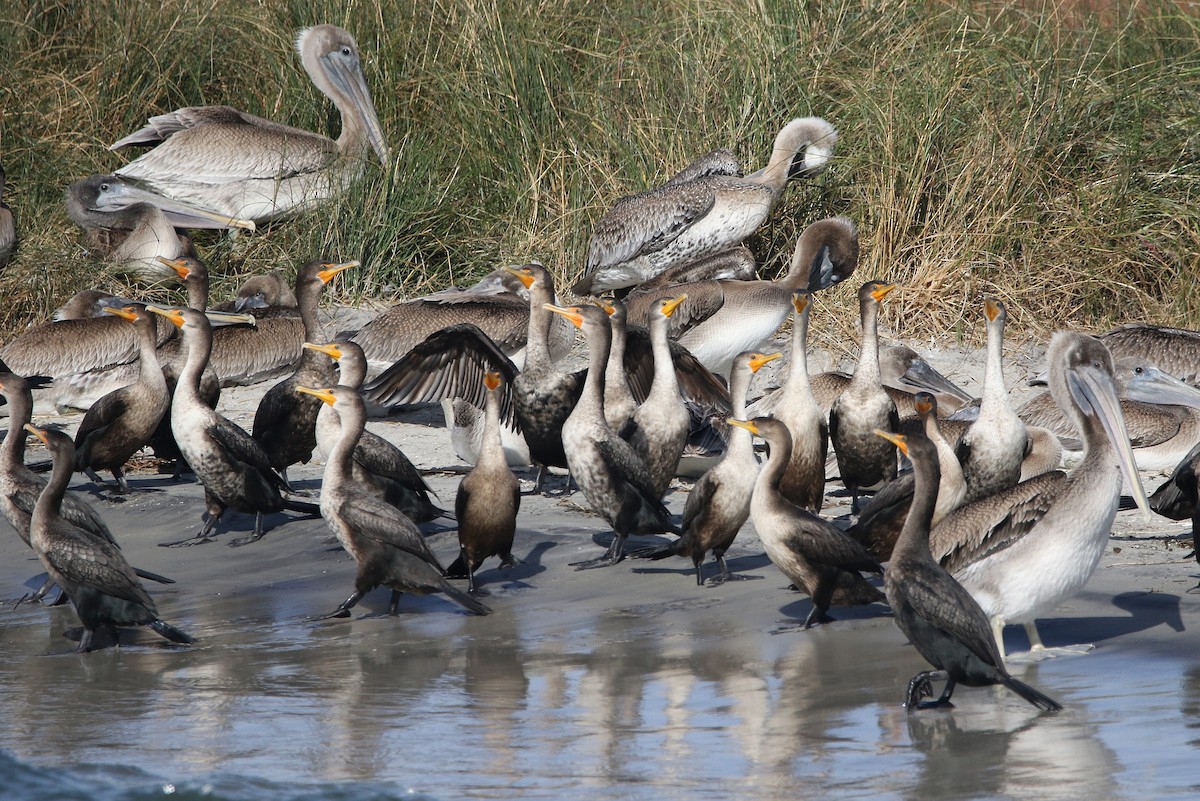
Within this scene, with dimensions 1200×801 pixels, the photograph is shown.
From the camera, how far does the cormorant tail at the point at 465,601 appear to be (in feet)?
17.7

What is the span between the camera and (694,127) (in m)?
9.78

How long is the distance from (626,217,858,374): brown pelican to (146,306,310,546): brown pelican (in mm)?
2406

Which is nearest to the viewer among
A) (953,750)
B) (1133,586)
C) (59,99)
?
(953,750)

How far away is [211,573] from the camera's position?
6344 millimetres

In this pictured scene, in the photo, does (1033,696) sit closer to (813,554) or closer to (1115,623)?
(1115,623)

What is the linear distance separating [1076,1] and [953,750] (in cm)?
846

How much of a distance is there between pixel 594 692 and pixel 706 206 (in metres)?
4.83

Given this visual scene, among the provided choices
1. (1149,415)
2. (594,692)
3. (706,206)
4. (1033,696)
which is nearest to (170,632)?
(594,692)

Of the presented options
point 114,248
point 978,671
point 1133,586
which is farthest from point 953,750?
point 114,248

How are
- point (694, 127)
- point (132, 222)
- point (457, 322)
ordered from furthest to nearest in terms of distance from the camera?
point (132, 222) < point (694, 127) < point (457, 322)

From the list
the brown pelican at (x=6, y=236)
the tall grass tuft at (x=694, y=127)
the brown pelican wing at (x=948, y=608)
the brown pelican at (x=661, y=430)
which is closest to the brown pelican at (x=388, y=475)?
the brown pelican at (x=661, y=430)

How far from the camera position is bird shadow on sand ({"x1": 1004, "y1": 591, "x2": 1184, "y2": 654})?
4812 mm

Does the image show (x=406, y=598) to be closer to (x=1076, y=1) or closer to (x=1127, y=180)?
(x=1127, y=180)

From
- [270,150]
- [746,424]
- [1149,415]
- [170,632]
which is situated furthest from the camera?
[270,150]
